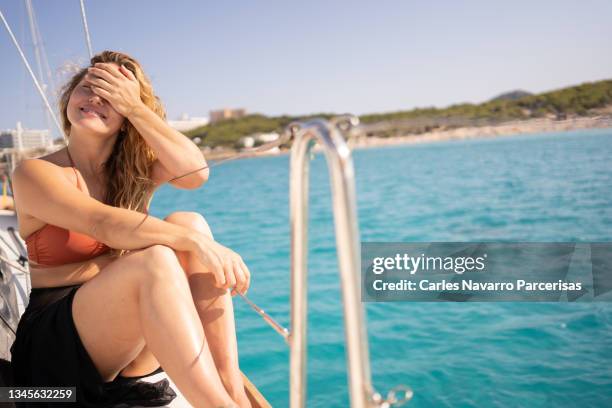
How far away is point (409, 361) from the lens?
353cm

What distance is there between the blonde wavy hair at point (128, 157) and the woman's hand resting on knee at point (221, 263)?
0.44 m

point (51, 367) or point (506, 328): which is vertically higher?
point (51, 367)

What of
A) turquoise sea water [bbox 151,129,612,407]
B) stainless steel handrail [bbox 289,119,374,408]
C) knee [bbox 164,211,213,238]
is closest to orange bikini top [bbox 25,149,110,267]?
knee [bbox 164,211,213,238]

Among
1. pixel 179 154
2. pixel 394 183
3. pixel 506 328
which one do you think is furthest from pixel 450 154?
pixel 179 154

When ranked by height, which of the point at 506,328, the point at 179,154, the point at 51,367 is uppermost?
the point at 179,154

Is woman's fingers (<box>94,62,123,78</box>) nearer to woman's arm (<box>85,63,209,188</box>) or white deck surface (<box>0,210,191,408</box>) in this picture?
woman's arm (<box>85,63,209,188</box>)

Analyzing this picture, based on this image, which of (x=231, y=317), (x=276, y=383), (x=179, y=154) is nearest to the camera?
(x=231, y=317)

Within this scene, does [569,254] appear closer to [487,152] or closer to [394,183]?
[394,183]

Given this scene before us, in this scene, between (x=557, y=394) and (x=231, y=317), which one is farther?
(x=557, y=394)

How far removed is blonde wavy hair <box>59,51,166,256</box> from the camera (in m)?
1.56

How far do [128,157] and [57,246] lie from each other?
1.29 feet

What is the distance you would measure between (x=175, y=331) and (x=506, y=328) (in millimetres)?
3508

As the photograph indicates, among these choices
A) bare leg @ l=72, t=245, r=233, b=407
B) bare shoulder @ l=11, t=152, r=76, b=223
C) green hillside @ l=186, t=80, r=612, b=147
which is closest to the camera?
green hillside @ l=186, t=80, r=612, b=147

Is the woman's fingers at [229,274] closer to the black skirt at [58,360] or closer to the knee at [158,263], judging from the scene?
the knee at [158,263]
